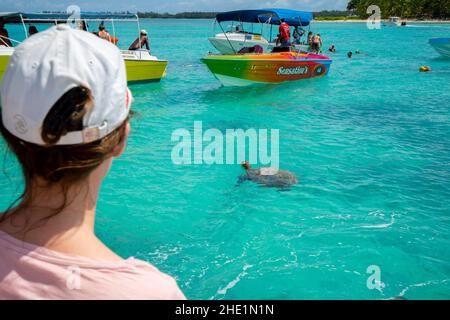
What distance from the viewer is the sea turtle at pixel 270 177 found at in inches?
286

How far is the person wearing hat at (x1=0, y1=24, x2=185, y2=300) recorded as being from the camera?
108 centimetres

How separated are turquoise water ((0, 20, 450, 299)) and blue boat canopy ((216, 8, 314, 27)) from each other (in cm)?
648

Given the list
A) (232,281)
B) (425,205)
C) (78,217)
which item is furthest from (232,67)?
(78,217)

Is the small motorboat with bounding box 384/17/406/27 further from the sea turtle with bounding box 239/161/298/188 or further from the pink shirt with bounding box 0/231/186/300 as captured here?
the pink shirt with bounding box 0/231/186/300

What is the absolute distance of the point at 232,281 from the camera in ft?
15.7

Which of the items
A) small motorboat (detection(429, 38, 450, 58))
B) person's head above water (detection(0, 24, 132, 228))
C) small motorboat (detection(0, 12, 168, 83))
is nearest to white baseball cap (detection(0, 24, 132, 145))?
person's head above water (detection(0, 24, 132, 228))

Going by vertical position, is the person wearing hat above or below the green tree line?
below

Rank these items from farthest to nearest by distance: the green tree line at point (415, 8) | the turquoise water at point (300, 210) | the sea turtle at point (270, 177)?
the green tree line at point (415, 8), the sea turtle at point (270, 177), the turquoise water at point (300, 210)

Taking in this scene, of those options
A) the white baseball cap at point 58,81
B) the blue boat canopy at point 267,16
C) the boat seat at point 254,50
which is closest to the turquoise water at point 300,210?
the white baseball cap at point 58,81

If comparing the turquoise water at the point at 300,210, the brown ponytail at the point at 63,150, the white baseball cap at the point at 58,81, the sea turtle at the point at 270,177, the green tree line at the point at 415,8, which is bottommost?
the turquoise water at the point at 300,210

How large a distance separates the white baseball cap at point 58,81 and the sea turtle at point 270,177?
6.22 m

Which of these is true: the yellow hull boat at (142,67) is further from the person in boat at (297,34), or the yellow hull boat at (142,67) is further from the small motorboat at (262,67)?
the person in boat at (297,34)

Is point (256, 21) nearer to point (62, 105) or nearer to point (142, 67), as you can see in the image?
point (142, 67)

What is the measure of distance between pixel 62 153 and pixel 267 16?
57.7ft
